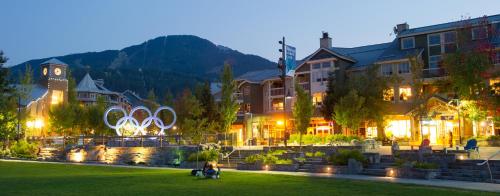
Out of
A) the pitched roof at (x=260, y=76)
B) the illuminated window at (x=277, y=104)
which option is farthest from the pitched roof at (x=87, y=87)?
the illuminated window at (x=277, y=104)

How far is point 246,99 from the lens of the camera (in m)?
61.1

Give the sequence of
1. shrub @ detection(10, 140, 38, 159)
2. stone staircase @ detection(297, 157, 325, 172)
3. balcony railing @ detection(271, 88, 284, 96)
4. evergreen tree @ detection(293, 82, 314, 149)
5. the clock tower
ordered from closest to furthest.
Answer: stone staircase @ detection(297, 157, 325, 172) < evergreen tree @ detection(293, 82, 314, 149) < shrub @ detection(10, 140, 38, 159) < balcony railing @ detection(271, 88, 284, 96) < the clock tower

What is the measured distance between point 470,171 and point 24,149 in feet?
127

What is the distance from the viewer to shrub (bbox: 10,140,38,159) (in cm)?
4431

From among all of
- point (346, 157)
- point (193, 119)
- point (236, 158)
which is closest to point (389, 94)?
point (193, 119)

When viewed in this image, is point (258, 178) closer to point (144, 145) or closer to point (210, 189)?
point (210, 189)

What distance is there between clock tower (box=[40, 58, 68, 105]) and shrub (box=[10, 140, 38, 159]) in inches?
1259

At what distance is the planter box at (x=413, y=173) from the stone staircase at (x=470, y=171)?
1.25ft

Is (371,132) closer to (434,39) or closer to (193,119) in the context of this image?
(434,39)

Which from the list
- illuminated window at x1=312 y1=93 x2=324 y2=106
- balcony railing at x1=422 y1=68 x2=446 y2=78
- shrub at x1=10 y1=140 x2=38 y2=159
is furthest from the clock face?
balcony railing at x1=422 y1=68 x2=446 y2=78

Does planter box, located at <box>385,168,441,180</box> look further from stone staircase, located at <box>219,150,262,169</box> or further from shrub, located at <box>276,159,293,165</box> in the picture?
stone staircase, located at <box>219,150,262,169</box>

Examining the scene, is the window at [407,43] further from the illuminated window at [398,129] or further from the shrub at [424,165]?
the shrub at [424,165]

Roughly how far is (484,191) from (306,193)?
5526mm

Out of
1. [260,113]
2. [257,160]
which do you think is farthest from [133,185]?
[260,113]
